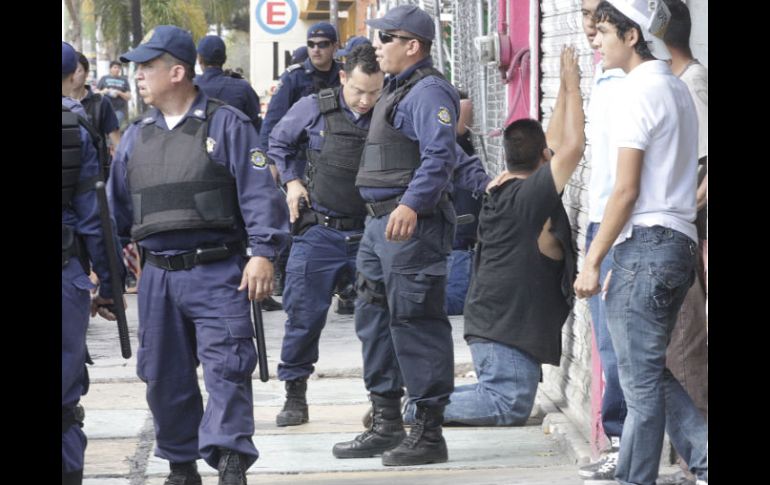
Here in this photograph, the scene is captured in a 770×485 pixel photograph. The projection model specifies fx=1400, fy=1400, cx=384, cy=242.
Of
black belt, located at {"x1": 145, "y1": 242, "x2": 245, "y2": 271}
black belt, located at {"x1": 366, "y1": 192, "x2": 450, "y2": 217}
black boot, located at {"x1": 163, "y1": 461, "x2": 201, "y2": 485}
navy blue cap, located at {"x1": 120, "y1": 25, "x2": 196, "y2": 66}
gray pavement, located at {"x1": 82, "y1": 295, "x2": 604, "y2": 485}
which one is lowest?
gray pavement, located at {"x1": 82, "y1": 295, "x2": 604, "y2": 485}

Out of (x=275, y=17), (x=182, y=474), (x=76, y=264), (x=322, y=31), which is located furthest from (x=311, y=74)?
(x=275, y=17)

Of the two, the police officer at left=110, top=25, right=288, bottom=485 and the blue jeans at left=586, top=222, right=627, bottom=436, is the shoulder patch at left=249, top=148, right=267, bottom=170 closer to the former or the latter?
the police officer at left=110, top=25, right=288, bottom=485

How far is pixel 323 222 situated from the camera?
7.18 m

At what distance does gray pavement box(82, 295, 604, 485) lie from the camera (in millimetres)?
6098

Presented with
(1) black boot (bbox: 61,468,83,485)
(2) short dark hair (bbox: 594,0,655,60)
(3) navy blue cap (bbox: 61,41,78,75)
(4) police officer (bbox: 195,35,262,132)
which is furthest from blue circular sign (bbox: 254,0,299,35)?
(2) short dark hair (bbox: 594,0,655,60)

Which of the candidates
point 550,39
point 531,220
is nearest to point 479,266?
point 531,220

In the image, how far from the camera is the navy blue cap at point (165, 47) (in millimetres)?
5547

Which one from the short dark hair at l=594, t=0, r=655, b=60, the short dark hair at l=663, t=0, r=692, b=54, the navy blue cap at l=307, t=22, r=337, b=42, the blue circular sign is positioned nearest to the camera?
the short dark hair at l=594, t=0, r=655, b=60

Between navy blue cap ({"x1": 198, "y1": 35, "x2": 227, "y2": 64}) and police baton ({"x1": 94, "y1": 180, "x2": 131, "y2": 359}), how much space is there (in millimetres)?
6116

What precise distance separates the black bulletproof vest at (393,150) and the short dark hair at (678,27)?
1493 mm

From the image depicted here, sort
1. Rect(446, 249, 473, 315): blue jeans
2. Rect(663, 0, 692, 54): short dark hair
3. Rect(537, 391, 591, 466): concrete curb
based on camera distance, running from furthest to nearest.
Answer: Rect(446, 249, 473, 315): blue jeans, Rect(537, 391, 591, 466): concrete curb, Rect(663, 0, 692, 54): short dark hair

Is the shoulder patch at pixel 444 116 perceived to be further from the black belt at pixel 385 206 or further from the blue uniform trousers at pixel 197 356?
the blue uniform trousers at pixel 197 356
